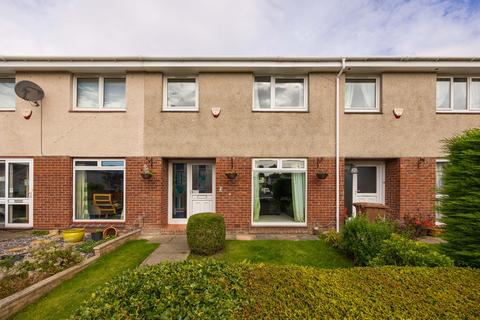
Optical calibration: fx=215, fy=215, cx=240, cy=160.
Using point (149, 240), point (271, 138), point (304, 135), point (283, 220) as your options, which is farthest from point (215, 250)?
point (304, 135)

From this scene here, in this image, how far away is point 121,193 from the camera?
7168mm

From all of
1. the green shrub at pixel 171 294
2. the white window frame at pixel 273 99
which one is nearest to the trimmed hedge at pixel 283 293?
the green shrub at pixel 171 294

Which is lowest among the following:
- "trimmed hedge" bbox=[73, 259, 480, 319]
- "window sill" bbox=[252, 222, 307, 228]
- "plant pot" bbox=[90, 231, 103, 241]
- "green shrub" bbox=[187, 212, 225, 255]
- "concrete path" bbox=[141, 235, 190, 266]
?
"concrete path" bbox=[141, 235, 190, 266]

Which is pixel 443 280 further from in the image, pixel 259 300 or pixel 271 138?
pixel 271 138

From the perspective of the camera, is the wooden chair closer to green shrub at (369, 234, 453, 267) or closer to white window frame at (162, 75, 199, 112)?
white window frame at (162, 75, 199, 112)

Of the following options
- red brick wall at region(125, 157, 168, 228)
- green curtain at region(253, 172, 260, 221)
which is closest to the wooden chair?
red brick wall at region(125, 157, 168, 228)

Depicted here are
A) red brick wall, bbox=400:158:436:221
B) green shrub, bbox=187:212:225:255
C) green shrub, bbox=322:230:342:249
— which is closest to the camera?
green shrub, bbox=187:212:225:255

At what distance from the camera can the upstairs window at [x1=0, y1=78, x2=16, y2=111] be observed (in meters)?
7.25

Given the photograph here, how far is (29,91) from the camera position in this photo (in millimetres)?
6695

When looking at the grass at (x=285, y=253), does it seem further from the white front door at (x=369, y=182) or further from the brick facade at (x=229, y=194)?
the white front door at (x=369, y=182)

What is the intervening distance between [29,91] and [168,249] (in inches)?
258

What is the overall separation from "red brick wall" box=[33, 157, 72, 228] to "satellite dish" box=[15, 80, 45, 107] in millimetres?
1914

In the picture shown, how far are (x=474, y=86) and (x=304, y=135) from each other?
597cm

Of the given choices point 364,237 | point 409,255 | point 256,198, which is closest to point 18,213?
point 256,198
